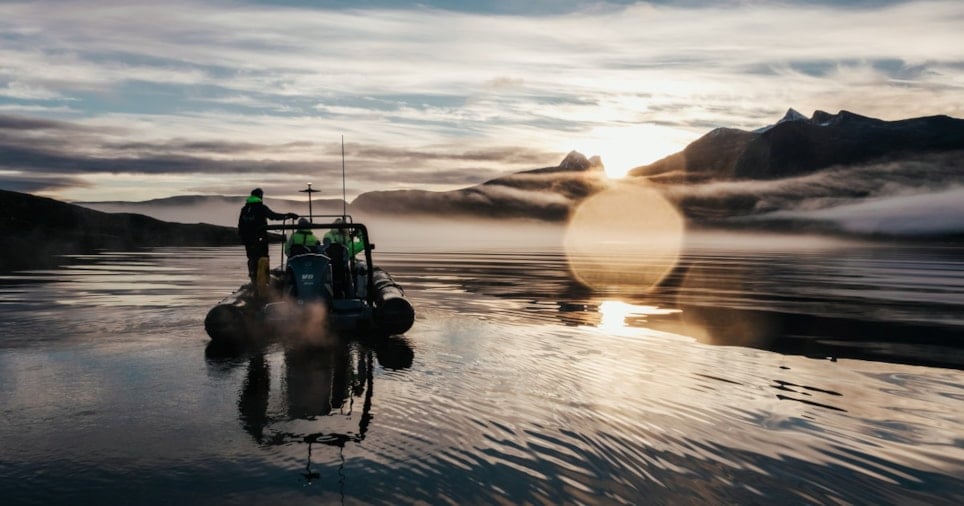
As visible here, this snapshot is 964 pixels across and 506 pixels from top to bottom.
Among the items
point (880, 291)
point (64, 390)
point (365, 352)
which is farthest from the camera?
point (880, 291)

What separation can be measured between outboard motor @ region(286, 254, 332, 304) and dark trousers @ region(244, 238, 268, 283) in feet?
9.34

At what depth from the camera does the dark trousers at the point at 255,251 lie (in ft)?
59.6

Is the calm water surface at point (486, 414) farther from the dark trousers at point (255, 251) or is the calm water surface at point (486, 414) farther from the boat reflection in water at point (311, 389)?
the dark trousers at point (255, 251)

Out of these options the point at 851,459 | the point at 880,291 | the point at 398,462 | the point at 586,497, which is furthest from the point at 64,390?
the point at 880,291

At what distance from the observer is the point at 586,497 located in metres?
6.77

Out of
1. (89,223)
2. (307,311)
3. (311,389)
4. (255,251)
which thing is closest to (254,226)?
(255,251)

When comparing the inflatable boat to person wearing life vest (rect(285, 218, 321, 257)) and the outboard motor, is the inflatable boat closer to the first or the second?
the outboard motor

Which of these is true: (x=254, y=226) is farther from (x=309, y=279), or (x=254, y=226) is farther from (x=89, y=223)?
(x=89, y=223)

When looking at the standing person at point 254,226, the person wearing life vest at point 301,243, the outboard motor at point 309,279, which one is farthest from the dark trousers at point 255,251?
the outboard motor at point 309,279

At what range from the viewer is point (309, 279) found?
603 inches

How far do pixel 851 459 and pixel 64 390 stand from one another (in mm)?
11223

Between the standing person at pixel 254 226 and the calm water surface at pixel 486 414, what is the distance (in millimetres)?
2373

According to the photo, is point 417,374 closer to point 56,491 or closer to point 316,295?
point 316,295

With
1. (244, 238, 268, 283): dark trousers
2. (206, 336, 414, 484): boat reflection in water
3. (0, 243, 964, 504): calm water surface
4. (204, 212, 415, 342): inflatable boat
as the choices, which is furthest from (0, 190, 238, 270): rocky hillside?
(0, 243, 964, 504): calm water surface
